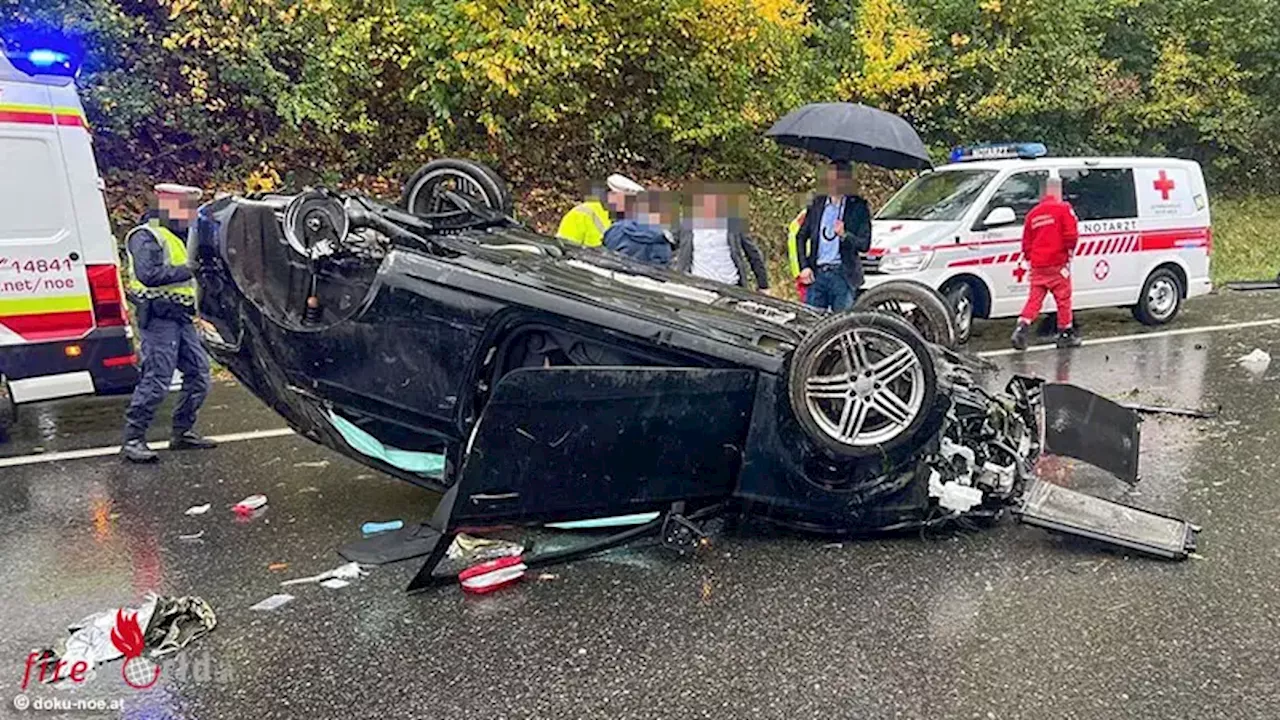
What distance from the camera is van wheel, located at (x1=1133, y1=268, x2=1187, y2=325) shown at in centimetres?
1060

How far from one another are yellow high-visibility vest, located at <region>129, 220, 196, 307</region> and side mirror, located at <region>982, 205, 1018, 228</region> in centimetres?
676

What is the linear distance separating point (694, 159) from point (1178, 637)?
10.6 meters

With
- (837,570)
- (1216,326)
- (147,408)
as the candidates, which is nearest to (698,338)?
(837,570)

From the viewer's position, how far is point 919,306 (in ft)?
18.7

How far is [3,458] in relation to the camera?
6125mm

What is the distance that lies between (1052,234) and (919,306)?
160 inches

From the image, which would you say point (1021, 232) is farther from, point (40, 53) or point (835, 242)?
point (40, 53)

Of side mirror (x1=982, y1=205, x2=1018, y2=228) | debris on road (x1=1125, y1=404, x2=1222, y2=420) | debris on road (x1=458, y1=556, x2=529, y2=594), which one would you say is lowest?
debris on road (x1=1125, y1=404, x2=1222, y2=420)

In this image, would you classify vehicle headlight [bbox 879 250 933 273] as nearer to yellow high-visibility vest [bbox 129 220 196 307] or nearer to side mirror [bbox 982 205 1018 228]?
side mirror [bbox 982 205 1018 228]

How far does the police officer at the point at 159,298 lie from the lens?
19.2 feet

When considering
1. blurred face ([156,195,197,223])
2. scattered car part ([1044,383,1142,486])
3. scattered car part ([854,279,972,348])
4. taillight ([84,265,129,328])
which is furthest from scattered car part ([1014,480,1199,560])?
taillight ([84,265,129,328])

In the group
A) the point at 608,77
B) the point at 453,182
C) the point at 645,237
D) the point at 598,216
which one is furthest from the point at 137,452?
the point at 608,77

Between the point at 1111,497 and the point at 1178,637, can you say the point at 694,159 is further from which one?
the point at 1178,637

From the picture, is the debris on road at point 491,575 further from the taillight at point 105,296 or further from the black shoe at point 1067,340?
the black shoe at point 1067,340
